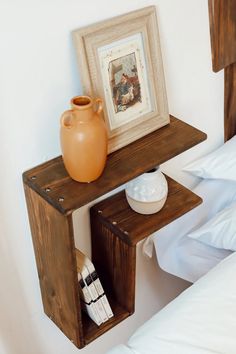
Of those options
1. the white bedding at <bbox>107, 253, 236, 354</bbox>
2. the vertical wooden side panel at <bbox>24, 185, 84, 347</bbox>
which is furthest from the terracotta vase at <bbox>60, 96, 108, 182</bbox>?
the white bedding at <bbox>107, 253, 236, 354</bbox>

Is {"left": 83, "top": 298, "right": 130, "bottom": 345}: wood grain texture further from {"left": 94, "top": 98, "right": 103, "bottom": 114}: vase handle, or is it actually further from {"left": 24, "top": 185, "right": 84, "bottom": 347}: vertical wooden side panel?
{"left": 94, "top": 98, "right": 103, "bottom": 114}: vase handle

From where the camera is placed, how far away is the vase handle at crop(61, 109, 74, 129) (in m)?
1.07

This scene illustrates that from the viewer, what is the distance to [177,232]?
1623 mm

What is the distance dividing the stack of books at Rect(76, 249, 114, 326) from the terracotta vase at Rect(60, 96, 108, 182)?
253mm

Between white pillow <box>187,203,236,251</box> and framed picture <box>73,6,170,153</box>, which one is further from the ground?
framed picture <box>73,6,170,153</box>

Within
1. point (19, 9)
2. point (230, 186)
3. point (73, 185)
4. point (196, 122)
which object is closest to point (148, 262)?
point (230, 186)

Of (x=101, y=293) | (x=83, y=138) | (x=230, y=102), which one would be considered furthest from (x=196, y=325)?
(x=230, y=102)

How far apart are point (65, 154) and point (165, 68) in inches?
15.9

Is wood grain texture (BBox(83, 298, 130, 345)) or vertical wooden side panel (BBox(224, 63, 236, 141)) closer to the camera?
wood grain texture (BBox(83, 298, 130, 345))

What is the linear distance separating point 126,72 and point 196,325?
578 mm

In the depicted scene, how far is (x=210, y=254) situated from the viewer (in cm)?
159

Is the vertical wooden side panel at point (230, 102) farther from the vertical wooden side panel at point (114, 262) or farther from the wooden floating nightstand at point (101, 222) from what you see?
the vertical wooden side panel at point (114, 262)

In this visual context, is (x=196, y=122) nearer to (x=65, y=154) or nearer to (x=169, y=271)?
(x=169, y=271)

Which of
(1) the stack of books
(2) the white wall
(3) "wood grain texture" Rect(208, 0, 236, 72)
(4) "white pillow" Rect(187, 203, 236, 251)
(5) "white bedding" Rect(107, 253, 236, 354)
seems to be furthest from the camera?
(4) "white pillow" Rect(187, 203, 236, 251)
